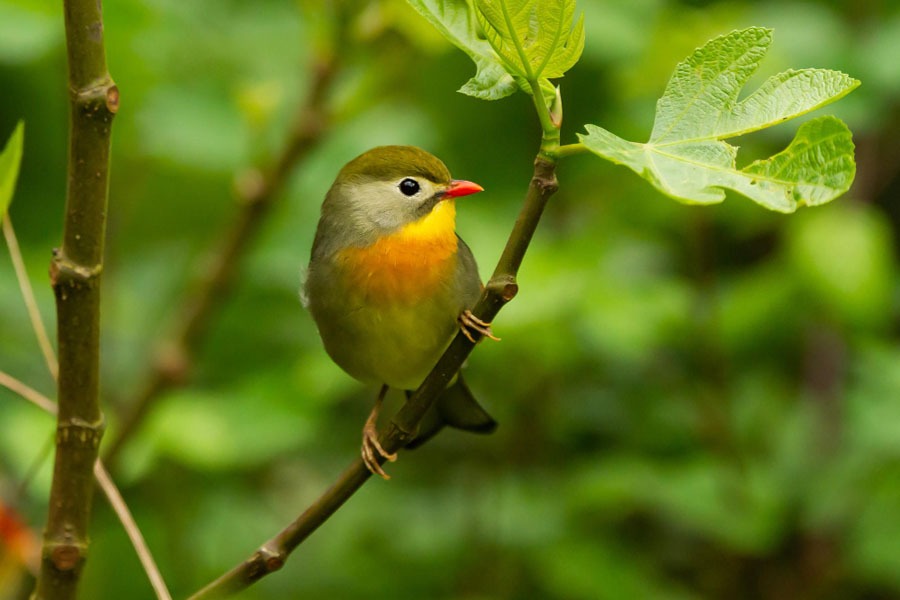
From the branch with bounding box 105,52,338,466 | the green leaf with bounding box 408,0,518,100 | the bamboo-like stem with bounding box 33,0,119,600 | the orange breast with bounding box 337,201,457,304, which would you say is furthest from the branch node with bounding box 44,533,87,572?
the branch with bounding box 105,52,338,466

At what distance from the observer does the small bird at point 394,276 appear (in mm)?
1604

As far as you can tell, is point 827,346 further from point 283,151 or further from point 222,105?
point 222,105

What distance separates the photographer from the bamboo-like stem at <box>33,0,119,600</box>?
86 centimetres

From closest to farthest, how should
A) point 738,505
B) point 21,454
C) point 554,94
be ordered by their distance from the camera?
point 554,94
point 21,454
point 738,505

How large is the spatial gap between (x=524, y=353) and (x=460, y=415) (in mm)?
572

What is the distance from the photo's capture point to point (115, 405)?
2.54 m

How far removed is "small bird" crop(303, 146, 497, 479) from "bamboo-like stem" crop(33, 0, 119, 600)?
612mm

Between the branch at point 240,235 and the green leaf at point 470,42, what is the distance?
47.6 inches

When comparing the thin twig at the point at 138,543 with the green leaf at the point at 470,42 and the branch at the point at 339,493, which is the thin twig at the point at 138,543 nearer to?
the branch at the point at 339,493

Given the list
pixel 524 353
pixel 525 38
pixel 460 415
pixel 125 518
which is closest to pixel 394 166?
pixel 460 415

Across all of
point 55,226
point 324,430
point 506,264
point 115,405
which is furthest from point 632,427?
point 506,264

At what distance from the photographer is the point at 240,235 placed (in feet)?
6.83

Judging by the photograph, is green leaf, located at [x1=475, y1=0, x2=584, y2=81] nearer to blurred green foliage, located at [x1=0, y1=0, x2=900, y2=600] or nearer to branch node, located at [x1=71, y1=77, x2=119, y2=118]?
branch node, located at [x1=71, y1=77, x2=119, y2=118]

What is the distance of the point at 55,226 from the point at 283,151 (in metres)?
0.94
